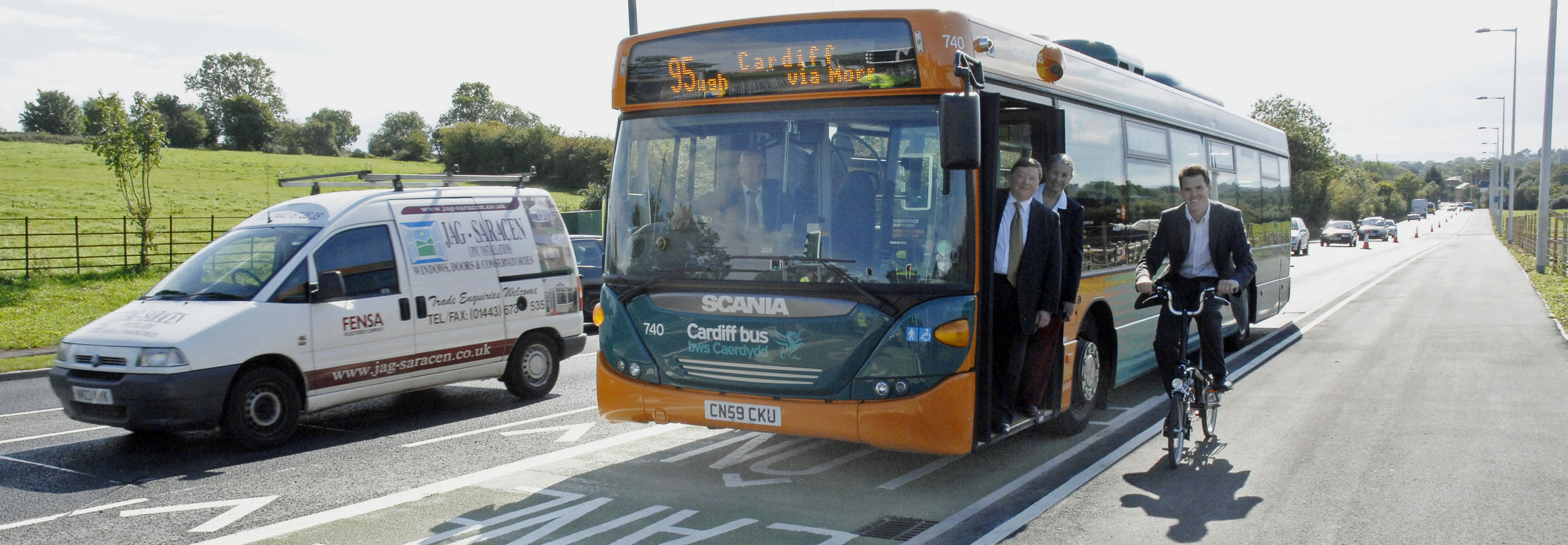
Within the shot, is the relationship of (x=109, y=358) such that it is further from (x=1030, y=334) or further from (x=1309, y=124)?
(x=1309, y=124)

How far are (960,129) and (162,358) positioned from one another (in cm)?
563

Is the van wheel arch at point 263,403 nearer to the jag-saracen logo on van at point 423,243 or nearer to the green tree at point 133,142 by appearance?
the jag-saracen logo on van at point 423,243

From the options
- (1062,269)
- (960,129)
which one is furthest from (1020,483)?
(960,129)

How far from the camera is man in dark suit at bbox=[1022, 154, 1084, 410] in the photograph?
22.0 ft

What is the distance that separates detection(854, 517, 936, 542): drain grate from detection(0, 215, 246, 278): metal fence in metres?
24.3

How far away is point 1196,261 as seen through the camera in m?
7.20

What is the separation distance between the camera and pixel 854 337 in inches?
232

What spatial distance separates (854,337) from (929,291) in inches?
18.8

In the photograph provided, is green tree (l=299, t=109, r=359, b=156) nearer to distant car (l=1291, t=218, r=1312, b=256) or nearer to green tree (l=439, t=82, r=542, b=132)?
green tree (l=439, t=82, r=542, b=132)

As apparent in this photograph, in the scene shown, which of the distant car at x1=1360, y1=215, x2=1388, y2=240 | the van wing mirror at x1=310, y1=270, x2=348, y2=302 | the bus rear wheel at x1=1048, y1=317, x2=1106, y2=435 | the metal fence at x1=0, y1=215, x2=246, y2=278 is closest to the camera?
the bus rear wheel at x1=1048, y1=317, x2=1106, y2=435

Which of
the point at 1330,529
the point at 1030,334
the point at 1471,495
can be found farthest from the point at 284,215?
the point at 1471,495

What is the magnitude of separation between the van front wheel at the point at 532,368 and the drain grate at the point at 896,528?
5105 mm

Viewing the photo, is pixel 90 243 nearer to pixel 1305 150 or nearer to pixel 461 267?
pixel 461 267

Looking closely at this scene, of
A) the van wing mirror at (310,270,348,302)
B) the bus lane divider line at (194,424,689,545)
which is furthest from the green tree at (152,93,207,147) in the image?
the bus lane divider line at (194,424,689,545)
